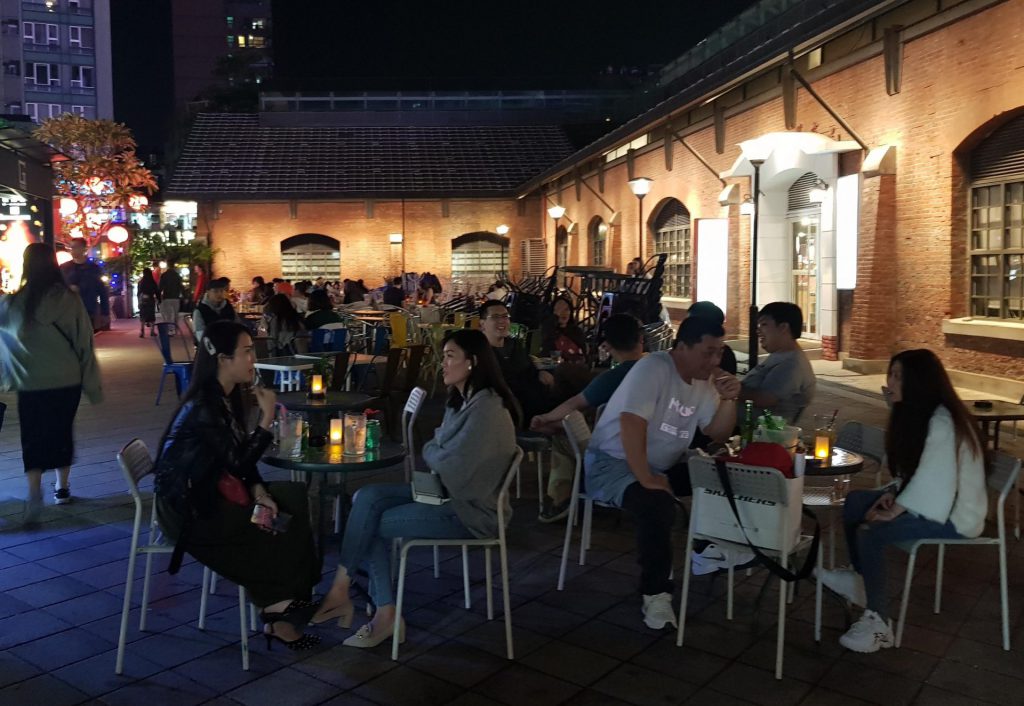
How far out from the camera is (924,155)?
1153 centimetres

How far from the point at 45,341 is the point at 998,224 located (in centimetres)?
982

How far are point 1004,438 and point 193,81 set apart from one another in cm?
8936

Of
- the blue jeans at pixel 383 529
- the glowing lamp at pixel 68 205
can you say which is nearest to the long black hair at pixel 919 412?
the blue jeans at pixel 383 529

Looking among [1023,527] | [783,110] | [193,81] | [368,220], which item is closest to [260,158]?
[368,220]

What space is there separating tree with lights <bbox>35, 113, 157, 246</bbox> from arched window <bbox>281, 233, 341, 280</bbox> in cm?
600

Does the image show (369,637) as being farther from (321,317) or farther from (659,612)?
(321,317)

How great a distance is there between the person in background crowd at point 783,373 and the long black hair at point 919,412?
1.40m

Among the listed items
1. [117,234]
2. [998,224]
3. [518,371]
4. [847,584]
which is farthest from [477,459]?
[117,234]

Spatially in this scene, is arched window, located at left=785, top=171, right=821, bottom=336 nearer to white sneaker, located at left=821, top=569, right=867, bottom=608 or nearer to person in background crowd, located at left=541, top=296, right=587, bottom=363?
person in background crowd, located at left=541, top=296, right=587, bottom=363

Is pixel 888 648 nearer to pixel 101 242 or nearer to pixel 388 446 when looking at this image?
pixel 388 446

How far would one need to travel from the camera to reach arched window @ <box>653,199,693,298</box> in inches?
785

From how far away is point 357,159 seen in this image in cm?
3088

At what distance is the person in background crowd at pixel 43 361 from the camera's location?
606 cm

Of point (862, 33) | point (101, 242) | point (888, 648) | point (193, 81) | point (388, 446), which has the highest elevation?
point (193, 81)
